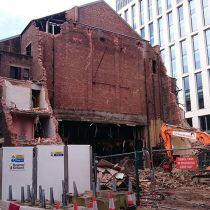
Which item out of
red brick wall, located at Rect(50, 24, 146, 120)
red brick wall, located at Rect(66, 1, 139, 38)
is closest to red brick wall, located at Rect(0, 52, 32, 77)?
red brick wall, located at Rect(50, 24, 146, 120)

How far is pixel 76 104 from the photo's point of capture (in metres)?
29.7

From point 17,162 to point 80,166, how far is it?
2.52 meters

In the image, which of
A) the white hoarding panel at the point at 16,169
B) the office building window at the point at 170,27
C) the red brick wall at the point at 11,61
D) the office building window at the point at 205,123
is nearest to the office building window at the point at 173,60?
the office building window at the point at 170,27

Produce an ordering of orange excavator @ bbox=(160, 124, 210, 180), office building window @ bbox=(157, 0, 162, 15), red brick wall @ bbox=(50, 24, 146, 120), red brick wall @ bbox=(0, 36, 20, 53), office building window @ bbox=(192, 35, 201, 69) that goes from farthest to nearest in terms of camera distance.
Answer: office building window @ bbox=(157, 0, 162, 15)
office building window @ bbox=(192, 35, 201, 69)
red brick wall @ bbox=(0, 36, 20, 53)
red brick wall @ bbox=(50, 24, 146, 120)
orange excavator @ bbox=(160, 124, 210, 180)

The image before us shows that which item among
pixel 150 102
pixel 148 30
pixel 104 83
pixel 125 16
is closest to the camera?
pixel 104 83

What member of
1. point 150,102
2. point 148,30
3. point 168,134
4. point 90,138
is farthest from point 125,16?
point 168,134

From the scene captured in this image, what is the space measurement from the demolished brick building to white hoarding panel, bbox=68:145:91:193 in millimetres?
10999

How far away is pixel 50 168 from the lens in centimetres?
1409

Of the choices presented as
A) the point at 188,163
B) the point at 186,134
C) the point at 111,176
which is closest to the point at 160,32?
the point at 186,134

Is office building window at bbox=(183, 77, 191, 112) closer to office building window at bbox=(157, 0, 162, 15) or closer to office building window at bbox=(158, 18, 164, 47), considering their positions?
office building window at bbox=(158, 18, 164, 47)

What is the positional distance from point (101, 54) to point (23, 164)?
65.9 ft

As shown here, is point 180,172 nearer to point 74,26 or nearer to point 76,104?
point 76,104

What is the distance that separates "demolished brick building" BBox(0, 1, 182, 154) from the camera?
27.3m

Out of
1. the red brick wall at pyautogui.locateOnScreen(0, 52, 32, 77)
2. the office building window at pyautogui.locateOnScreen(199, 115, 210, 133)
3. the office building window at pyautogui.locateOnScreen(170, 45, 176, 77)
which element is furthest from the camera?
the office building window at pyautogui.locateOnScreen(170, 45, 176, 77)
